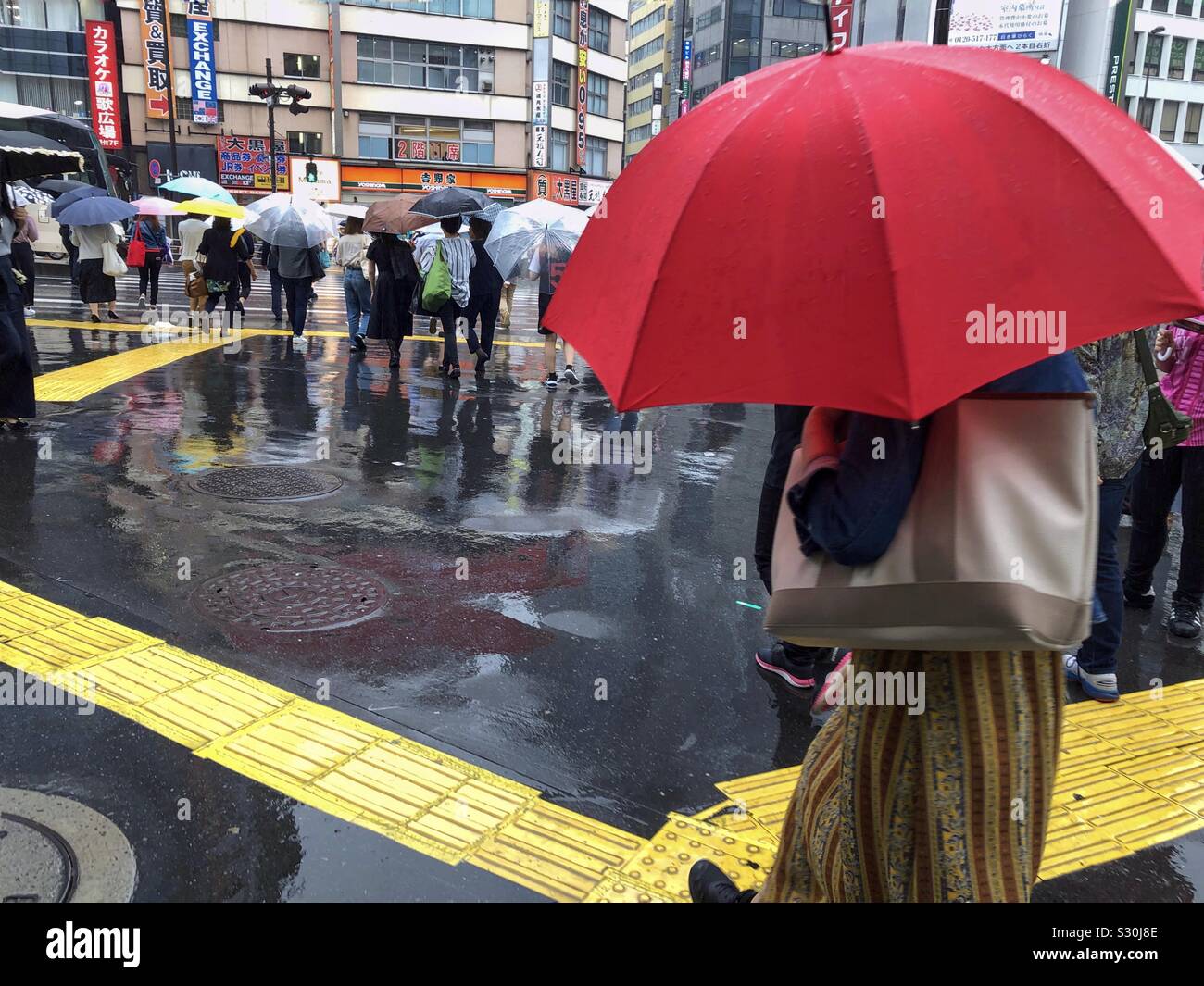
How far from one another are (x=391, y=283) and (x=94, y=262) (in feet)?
19.2

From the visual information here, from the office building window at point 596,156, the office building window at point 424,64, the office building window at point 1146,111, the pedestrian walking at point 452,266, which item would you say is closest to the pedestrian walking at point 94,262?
the pedestrian walking at point 452,266

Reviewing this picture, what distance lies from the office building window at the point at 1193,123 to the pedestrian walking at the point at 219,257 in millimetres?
60423

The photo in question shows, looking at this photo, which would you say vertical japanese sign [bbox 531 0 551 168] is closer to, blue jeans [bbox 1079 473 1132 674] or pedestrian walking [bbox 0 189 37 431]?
pedestrian walking [bbox 0 189 37 431]

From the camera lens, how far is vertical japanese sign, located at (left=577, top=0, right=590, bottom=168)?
50.4 meters

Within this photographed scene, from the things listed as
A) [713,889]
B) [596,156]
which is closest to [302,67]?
[596,156]

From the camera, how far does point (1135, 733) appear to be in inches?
154

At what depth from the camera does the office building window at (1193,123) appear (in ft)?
186

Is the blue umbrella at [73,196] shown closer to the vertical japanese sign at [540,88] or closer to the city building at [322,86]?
the city building at [322,86]

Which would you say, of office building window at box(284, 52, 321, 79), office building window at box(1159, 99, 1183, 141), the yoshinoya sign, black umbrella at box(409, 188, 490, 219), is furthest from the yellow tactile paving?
office building window at box(1159, 99, 1183, 141)

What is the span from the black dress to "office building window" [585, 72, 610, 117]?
45.1m
